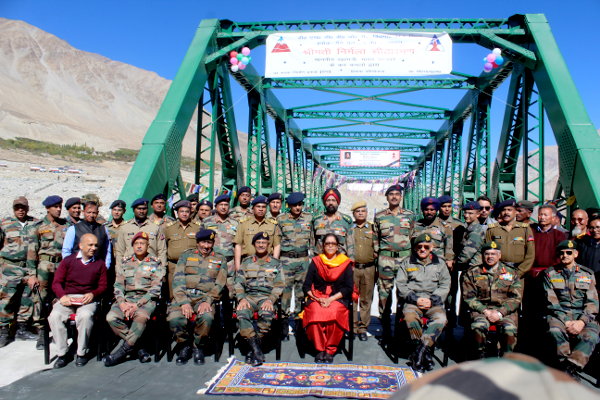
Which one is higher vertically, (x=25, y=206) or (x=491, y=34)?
(x=491, y=34)

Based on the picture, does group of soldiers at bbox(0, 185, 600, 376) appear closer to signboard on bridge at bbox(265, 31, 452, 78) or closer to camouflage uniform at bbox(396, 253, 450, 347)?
camouflage uniform at bbox(396, 253, 450, 347)

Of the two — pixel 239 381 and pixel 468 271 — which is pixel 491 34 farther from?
pixel 239 381

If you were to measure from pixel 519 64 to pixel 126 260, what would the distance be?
8326 mm

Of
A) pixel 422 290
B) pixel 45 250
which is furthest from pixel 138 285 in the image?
pixel 422 290

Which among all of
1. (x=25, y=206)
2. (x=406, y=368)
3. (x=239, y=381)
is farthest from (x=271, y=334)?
(x=25, y=206)

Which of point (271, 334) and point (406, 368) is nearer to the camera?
point (406, 368)

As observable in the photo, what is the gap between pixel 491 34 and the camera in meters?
8.60

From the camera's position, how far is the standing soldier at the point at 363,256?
18.2 ft

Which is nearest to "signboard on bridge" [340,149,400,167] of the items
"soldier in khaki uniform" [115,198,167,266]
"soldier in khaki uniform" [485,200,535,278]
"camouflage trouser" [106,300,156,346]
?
"soldier in khaki uniform" [485,200,535,278]

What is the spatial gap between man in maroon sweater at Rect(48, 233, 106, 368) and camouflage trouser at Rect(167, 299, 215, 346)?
80 centimetres

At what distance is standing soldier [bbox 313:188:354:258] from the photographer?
17.6ft

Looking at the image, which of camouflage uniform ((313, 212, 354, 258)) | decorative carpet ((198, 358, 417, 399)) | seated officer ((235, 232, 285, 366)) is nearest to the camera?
decorative carpet ((198, 358, 417, 399))

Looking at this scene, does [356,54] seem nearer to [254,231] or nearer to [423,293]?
[254,231]

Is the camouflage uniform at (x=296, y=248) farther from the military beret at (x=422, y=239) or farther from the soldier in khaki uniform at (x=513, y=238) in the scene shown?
the soldier in khaki uniform at (x=513, y=238)
